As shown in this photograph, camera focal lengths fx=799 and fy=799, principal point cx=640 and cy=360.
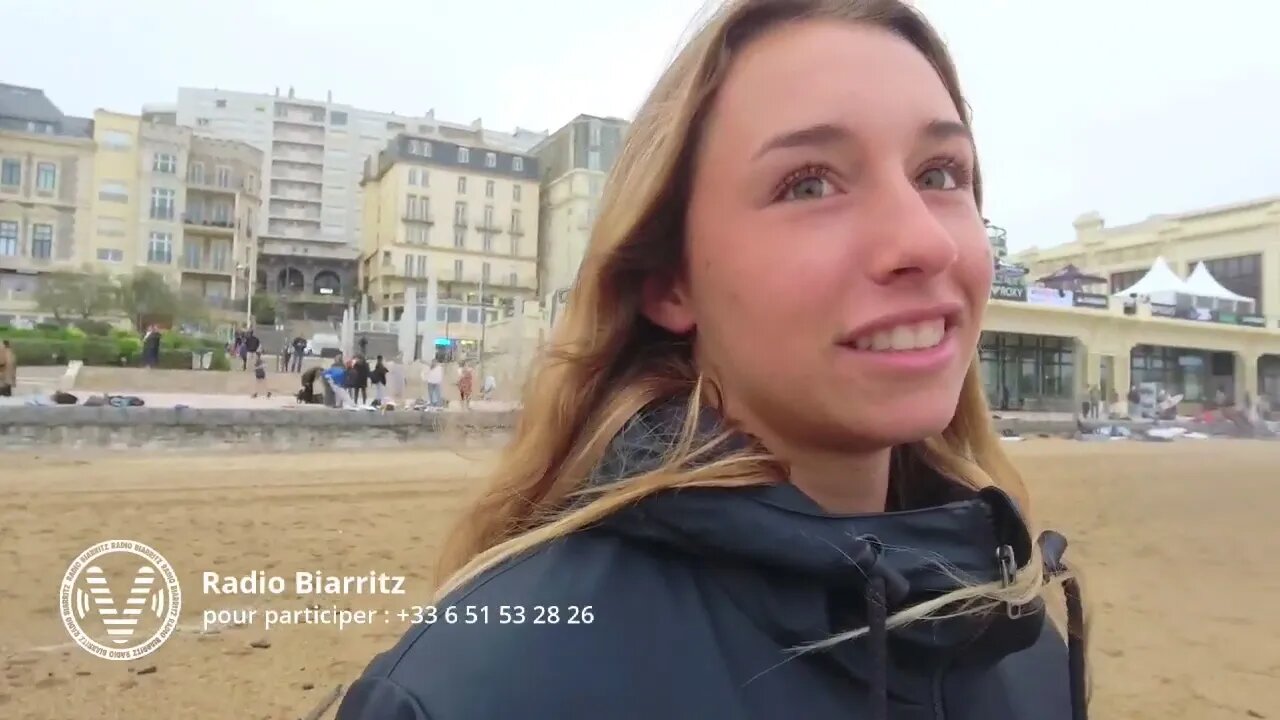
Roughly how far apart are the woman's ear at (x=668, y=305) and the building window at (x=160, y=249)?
41.1 meters

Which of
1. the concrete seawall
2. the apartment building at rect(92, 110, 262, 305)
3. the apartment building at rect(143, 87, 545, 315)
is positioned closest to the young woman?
the concrete seawall

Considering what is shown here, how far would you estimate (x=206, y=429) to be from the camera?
11211mm

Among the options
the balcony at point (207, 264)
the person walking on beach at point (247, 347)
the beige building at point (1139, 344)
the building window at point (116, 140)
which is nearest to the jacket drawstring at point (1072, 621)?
the beige building at point (1139, 344)

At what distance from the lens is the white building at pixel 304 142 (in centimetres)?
6400

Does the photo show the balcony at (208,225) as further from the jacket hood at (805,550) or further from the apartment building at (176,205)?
the jacket hood at (805,550)

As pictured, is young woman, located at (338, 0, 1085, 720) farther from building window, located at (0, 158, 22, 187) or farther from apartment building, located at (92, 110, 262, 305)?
building window, located at (0, 158, 22, 187)

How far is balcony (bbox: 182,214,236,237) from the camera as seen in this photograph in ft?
124

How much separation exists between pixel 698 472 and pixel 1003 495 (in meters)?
0.33

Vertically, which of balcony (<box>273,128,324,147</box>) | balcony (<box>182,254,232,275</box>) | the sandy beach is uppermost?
balcony (<box>273,128,324,147</box>)

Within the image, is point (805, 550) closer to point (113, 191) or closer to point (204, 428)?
point (204, 428)

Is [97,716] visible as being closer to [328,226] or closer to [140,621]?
[140,621]

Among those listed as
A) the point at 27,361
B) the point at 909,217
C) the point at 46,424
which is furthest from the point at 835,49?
the point at 27,361

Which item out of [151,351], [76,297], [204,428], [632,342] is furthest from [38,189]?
[632,342]

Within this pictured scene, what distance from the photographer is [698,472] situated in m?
0.69
